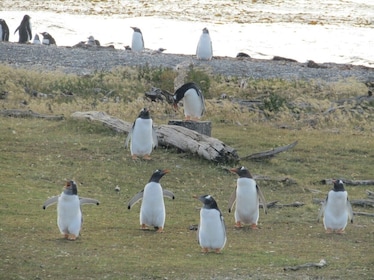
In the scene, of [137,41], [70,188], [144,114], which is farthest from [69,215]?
[137,41]

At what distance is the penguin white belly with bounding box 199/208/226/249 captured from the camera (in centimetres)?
959

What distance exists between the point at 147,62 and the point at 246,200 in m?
13.6

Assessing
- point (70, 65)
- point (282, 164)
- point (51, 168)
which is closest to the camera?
point (51, 168)

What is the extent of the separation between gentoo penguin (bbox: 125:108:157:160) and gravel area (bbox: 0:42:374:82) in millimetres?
8428

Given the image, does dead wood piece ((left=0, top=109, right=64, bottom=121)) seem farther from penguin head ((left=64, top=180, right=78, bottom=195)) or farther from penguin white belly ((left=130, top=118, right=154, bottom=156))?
penguin head ((left=64, top=180, right=78, bottom=195))

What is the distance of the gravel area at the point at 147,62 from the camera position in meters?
24.0

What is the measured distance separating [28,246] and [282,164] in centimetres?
693

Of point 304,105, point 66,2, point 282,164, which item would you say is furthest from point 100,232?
point 66,2

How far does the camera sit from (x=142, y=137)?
47.9 ft

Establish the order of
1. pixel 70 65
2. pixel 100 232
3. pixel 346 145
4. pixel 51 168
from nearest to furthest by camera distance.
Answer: pixel 100 232
pixel 51 168
pixel 346 145
pixel 70 65

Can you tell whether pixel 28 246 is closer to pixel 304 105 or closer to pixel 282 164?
pixel 282 164

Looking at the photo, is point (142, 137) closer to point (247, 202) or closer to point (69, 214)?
point (247, 202)

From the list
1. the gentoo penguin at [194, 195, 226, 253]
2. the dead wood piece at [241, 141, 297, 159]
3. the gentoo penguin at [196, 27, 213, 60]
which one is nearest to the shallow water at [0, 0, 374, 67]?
the gentoo penguin at [196, 27, 213, 60]

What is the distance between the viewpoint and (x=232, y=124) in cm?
1869
